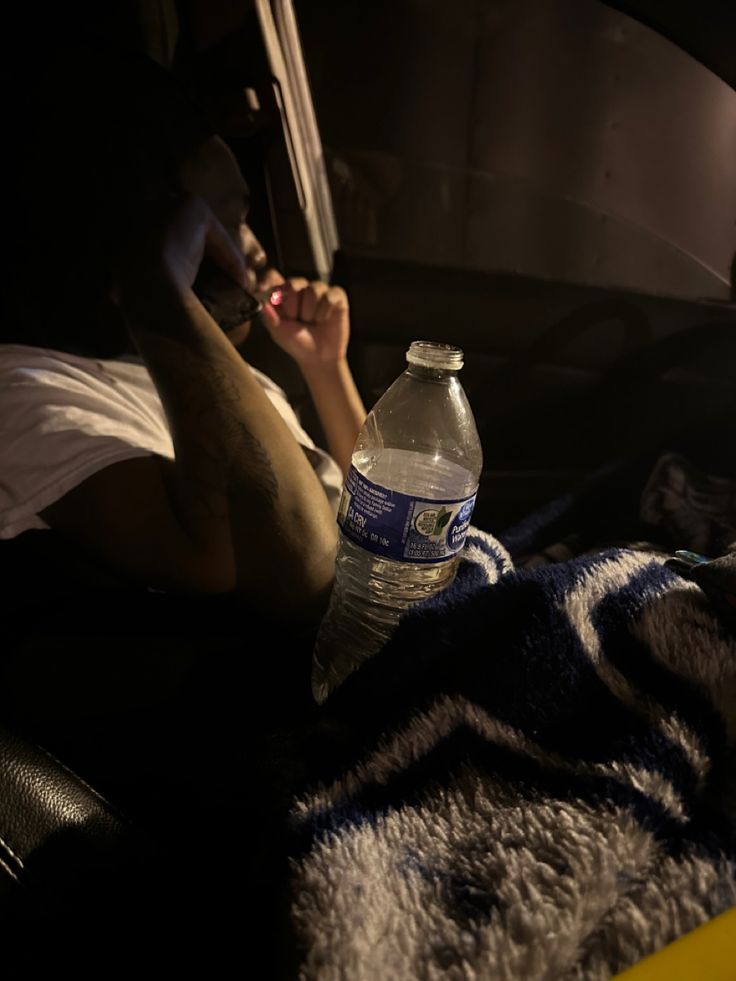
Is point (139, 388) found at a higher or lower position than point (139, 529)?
higher

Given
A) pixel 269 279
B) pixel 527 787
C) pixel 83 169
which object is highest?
pixel 83 169

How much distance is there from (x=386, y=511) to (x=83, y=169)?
1.99ft

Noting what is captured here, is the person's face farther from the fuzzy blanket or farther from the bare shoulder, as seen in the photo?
the fuzzy blanket

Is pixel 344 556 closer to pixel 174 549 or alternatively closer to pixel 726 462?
pixel 174 549

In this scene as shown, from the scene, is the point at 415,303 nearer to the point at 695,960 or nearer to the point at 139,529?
the point at 139,529

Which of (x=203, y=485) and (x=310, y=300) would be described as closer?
(x=203, y=485)

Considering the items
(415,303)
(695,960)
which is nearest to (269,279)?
(415,303)

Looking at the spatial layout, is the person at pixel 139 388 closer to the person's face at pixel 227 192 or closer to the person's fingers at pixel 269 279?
the person's face at pixel 227 192

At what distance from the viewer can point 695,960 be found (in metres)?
0.35

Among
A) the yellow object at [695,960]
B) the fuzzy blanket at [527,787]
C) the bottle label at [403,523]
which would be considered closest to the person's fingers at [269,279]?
the bottle label at [403,523]

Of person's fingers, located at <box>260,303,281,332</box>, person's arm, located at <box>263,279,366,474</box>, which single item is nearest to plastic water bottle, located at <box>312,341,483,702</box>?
person's arm, located at <box>263,279,366,474</box>

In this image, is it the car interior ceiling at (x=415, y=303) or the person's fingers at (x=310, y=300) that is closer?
the car interior ceiling at (x=415, y=303)

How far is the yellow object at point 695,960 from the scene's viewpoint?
34 cm

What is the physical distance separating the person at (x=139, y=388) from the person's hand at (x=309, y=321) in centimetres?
18
